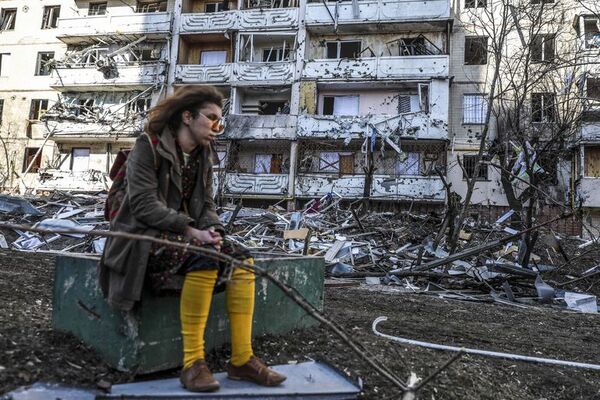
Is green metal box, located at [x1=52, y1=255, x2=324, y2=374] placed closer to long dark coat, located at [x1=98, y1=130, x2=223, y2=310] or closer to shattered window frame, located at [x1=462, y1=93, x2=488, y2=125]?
long dark coat, located at [x1=98, y1=130, x2=223, y2=310]

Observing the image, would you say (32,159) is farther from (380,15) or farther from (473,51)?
(473,51)

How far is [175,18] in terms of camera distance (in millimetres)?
28547

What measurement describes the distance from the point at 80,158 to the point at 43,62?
7.93 metres

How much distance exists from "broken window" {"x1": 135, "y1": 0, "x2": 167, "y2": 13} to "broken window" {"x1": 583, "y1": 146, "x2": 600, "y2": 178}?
2703 cm

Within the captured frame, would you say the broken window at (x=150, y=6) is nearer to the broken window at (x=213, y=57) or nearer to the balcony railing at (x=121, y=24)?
the balcony railing at (x=121, y=24)

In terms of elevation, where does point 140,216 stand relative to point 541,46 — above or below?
below

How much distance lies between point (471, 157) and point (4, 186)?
2874cm

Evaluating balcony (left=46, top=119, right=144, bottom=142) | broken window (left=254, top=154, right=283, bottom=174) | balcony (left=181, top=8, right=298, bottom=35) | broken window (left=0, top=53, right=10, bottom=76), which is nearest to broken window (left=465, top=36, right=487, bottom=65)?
balcony (left=181, top=8, right=298, bottom=35)

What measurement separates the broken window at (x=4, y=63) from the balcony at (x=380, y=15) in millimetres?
21839

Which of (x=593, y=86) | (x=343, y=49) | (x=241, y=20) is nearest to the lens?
(x=593, y=86)

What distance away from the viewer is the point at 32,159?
30578mm

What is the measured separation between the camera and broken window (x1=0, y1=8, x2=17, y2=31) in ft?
109

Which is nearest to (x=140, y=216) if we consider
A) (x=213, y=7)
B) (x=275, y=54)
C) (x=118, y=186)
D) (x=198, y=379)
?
(x=118, y=186)

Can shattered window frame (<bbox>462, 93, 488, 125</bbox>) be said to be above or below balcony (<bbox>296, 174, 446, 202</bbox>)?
above
